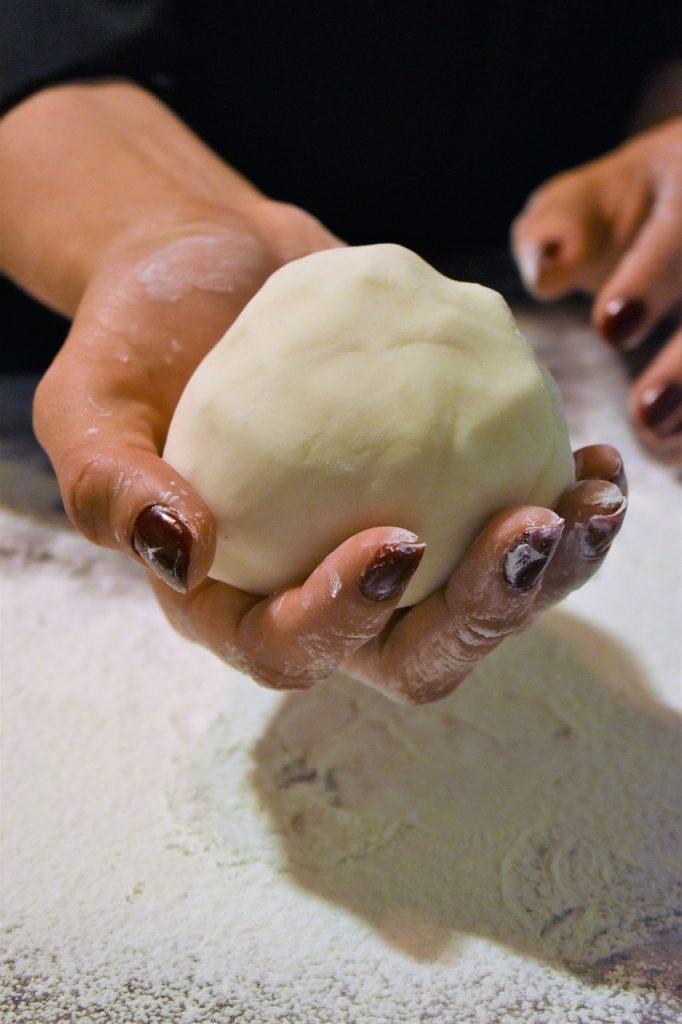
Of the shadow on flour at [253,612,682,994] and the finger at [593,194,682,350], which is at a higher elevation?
the finger at [593,194,682,350]

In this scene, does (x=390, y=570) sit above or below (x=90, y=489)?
above

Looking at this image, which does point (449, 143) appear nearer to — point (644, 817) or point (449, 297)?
point (449, 297)

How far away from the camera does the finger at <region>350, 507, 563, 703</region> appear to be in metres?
0.80

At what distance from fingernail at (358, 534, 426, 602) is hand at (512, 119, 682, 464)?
861mm

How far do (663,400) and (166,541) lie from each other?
965mm

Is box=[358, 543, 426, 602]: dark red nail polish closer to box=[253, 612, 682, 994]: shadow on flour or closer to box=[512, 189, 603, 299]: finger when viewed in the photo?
box=[253, 612, 682, 994]: shadow on flour

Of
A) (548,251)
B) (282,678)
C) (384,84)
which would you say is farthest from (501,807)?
(384,84)

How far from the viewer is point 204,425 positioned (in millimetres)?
890

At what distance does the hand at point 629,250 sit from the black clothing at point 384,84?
0.21 meters

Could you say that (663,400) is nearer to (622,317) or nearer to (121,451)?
(622,317)

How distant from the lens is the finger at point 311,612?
30.5 inches

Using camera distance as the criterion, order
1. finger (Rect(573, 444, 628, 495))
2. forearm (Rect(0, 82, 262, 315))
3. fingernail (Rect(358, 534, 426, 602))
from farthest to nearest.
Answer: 1. forearm (Rect(0, 82, 262, 315))
2. finger (Rect(573, 444, 628, 495))
3. fingernail (Rect(358, 534, 426, 602))

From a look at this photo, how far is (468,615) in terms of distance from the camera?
2.78 feet

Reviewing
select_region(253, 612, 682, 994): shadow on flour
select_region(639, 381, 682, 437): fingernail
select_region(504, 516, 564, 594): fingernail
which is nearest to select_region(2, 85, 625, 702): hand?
select_region(504, 516, 564, 594): fingernail
